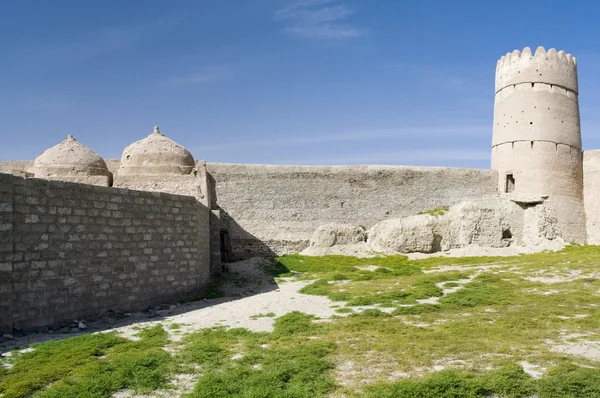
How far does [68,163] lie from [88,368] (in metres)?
14.9

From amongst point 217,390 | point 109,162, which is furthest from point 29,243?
point 109,162

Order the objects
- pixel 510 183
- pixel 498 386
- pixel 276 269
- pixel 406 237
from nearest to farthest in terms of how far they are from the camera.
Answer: pixel 498 386, pixel 276 269, pixel 406 237, pixel 510 183

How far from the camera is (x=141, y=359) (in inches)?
263

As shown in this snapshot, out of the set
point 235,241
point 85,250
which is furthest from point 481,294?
point 235,241

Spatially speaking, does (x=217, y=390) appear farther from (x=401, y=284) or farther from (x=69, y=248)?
(x=401, y=284)

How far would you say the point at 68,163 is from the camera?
19.7m

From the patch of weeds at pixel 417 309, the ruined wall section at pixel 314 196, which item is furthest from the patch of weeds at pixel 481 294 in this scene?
the ruined wall section at pixel 314 196

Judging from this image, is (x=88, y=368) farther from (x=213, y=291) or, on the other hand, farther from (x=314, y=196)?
(x=314, y=196)

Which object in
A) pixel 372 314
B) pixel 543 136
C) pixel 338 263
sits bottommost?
pixel 338 263

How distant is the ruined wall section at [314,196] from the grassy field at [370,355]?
10428mm

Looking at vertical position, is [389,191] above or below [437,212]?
above

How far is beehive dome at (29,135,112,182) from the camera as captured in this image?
19.4m

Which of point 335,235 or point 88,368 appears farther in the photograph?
point 335,235

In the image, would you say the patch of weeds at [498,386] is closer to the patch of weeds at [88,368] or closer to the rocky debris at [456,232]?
the patch of weeds at [88,368]
